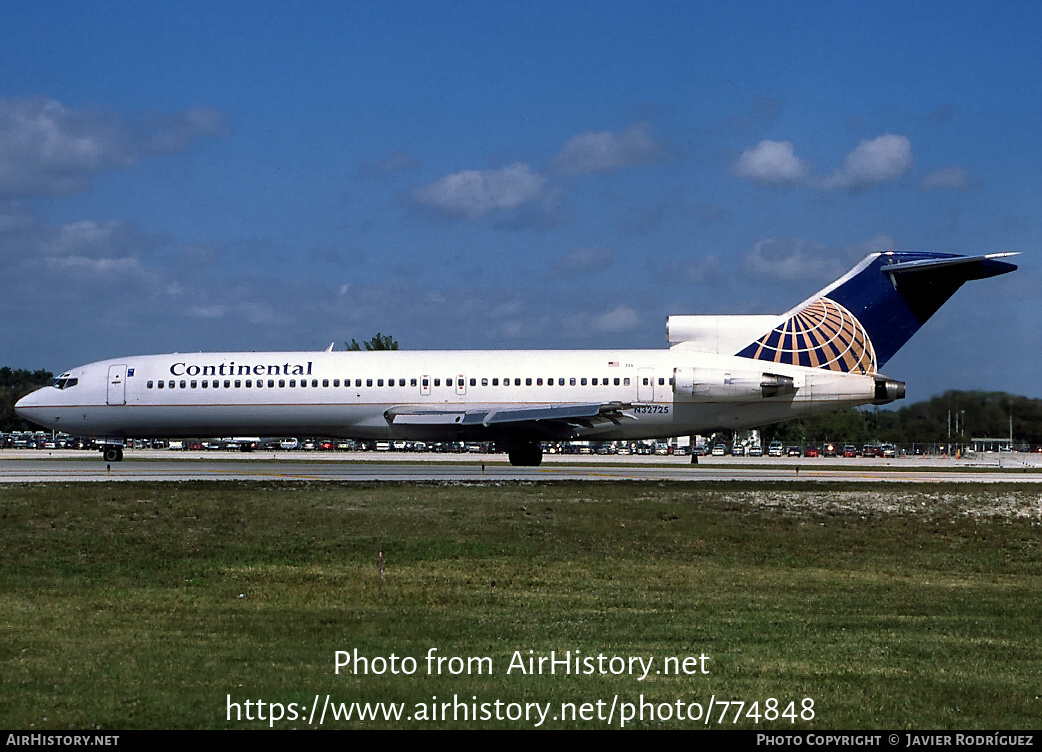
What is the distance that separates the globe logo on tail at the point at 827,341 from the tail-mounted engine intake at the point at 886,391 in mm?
687

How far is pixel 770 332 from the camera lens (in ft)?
130

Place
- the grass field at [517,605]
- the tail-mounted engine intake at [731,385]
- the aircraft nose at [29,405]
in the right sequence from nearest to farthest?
the grass field at [517,605] < the tail-mounted engine intake at [731,385] < the aircraft nose at [29,405]

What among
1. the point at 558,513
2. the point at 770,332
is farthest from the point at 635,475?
the point at 558,513

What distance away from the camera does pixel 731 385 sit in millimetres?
38219

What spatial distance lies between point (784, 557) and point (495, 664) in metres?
9.06

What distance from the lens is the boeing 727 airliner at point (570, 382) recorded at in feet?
127

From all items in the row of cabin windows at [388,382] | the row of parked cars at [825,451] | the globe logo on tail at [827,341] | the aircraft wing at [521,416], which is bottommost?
the row of parked cars at [825,451]

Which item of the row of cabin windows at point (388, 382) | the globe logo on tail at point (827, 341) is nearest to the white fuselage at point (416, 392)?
the row of cabin windows at point (388, 382)

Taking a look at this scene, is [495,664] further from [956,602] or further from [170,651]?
[956,602]

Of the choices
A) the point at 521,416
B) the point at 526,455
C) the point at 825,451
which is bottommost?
the point at 825,451

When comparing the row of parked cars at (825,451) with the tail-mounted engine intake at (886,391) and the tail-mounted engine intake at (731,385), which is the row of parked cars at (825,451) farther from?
the tail-mounted engine intake at (731,385)

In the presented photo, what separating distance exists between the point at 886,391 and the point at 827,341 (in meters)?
2.80

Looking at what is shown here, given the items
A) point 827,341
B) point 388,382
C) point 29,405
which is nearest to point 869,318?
point 827,341

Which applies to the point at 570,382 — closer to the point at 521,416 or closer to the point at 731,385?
the point at 521,416
